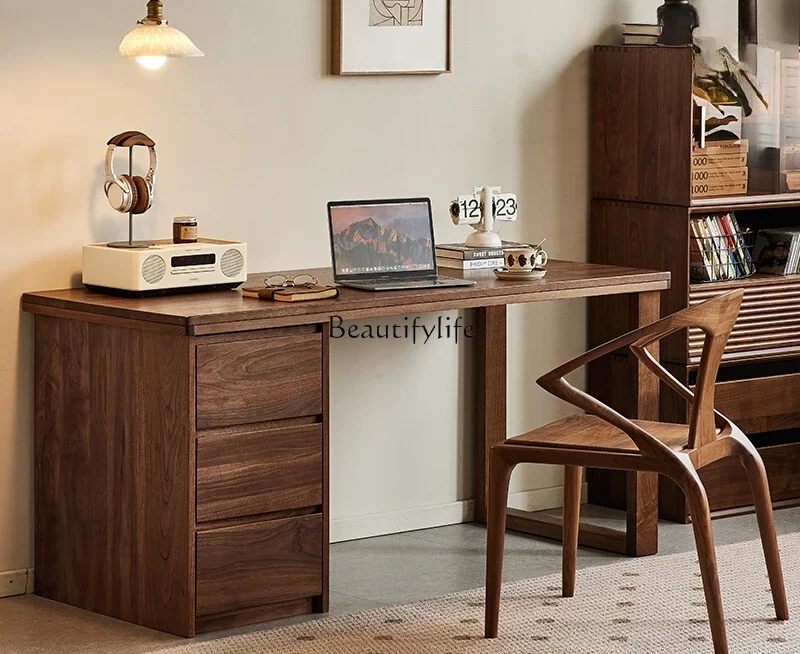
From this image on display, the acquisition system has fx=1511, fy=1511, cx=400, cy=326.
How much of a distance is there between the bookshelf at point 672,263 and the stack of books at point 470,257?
1.72 feet

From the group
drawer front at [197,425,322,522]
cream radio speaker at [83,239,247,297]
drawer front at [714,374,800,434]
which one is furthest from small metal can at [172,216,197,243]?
drawer front at [714,374,800,434]

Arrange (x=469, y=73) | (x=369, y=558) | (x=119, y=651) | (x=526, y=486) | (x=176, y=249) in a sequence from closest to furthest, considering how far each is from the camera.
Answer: (x=119, y=651), (x=176, y=249), (x=369, y=558), (x=469, y=73), (x=526, y=486)

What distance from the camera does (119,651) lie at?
124 inches

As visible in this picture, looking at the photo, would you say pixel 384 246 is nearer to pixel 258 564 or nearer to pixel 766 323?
pixel 258 564

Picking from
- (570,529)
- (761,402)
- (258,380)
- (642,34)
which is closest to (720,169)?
(642,34)

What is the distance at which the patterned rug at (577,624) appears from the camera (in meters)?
3.16

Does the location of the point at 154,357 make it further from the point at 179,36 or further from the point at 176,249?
the point at 179,36

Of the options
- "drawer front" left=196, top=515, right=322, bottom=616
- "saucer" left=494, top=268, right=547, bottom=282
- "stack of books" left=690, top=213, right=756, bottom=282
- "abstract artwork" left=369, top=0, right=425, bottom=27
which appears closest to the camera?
"drawer front" left=196, top=515, right=322, bottom=616

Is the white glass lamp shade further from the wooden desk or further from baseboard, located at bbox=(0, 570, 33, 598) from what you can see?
baseboard, located at bbox=(0, 570, 33, 598)

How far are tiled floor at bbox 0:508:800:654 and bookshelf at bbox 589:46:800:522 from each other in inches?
5.2

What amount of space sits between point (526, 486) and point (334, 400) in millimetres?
765

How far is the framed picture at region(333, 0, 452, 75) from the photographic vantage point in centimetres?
391

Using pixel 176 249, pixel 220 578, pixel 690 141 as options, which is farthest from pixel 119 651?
pixel 690 141

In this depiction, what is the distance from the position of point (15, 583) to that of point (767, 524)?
5.71 feet
